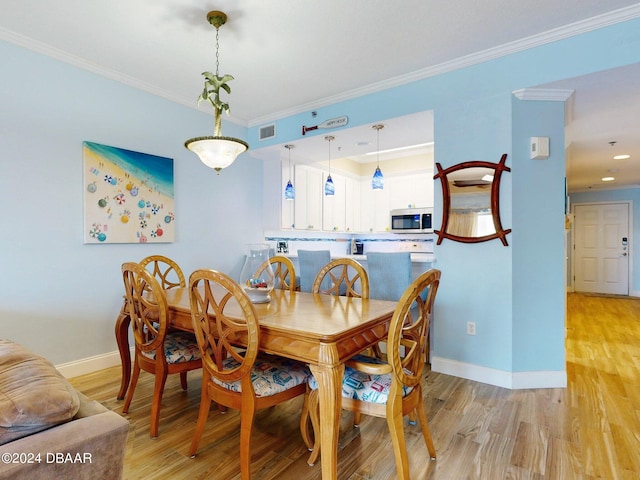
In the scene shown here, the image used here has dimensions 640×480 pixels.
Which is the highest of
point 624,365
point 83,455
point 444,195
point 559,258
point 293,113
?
point 293,113

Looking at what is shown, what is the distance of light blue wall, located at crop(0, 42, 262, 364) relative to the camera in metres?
2.53

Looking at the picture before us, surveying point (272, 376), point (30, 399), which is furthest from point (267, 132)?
point (30, 399)

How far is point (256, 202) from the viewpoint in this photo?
4488 mm

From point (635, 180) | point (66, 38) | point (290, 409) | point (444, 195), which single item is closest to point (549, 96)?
point (444, 195)

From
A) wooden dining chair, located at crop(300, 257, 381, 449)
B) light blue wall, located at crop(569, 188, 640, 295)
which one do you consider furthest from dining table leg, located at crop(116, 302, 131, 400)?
light blue wall, located at crop(569, 188, 640, 295)

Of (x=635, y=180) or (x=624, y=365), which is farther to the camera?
(x=635, y=180)

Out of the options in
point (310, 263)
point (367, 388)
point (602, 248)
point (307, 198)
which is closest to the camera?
point (367, 388)

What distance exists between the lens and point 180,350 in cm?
208

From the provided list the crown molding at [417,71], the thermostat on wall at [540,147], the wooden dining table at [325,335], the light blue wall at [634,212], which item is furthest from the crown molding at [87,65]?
the light blue wall at [634,212]

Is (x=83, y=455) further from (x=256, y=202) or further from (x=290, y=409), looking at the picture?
(x=256, y=202)

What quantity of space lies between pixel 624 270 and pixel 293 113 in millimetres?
7662

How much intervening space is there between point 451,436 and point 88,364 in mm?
2886

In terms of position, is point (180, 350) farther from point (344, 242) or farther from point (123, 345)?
point (344, 242)

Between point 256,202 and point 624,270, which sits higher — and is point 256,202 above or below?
above
